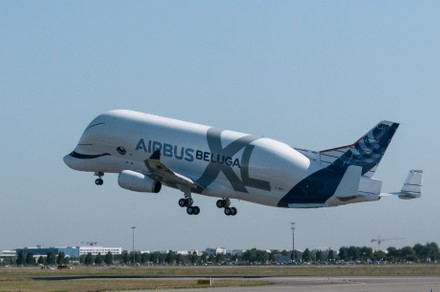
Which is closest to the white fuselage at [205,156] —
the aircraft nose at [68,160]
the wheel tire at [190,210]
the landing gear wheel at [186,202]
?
the landing gear wheel at [186,202]

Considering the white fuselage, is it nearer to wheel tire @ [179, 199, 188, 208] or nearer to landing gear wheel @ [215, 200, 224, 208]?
wheel tire @ [179, 199, 188, 208]

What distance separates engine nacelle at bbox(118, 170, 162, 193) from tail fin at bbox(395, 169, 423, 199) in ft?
75.4

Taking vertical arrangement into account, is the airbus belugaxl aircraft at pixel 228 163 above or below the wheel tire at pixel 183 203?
above

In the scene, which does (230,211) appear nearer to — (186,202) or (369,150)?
(186,202)

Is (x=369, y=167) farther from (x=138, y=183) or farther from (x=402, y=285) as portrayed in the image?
(x=138, y=183)

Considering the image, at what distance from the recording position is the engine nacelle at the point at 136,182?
96.1 metres

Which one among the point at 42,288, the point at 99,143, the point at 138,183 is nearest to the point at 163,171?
the point at 138,183

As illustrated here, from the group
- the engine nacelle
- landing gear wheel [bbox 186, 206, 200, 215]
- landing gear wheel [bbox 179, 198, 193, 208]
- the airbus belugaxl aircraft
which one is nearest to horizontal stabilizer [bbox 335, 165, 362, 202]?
the airbus belugaxl aircraft

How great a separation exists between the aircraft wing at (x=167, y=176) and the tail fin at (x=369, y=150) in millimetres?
14781

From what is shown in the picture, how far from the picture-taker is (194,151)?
94.5 m

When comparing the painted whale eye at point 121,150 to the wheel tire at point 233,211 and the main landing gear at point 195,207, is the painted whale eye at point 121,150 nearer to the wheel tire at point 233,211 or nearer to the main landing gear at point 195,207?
the main landing gear at point 195,207

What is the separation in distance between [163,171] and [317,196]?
1515 centimetres

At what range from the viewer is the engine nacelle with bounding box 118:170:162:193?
96.1 metres

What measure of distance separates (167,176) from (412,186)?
74.3 feet
